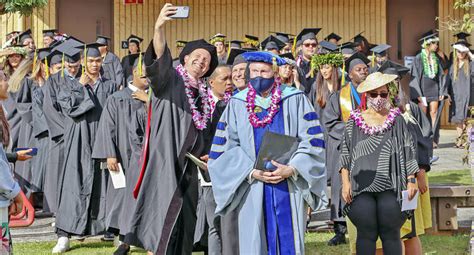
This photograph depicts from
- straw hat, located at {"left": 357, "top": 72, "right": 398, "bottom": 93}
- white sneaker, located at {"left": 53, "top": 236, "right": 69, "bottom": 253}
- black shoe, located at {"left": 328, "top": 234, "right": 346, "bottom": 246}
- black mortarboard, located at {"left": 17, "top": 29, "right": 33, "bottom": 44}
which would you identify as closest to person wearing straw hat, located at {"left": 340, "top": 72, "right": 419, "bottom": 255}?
straw hat, located at {"left": 357, "top": 72, "right": 398, "bottom": 93}

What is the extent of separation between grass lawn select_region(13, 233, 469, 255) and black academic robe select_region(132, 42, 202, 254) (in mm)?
2119

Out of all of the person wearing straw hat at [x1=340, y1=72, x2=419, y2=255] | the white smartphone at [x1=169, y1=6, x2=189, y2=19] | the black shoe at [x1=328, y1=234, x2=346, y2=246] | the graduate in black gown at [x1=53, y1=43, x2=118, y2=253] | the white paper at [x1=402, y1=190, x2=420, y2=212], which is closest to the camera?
the white smartphone at [x1=169, y1=6, x2=189, y2=19]

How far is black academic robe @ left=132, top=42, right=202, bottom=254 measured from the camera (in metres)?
8.02

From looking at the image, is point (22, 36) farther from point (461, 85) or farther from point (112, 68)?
point (461, 85)

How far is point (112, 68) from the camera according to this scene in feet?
55.6

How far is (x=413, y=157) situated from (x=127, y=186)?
2.56 metres

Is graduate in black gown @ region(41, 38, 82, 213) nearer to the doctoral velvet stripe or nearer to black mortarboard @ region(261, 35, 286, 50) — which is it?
black mortarboard @ region(261, 35, 286, 50)

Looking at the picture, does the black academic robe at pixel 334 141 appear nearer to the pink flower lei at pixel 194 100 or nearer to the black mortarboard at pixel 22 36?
the pink flower lei at pixel 194 100

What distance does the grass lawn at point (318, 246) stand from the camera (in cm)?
993

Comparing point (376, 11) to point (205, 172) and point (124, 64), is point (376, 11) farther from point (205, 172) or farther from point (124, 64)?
point (205, 172)

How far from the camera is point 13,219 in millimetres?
7754

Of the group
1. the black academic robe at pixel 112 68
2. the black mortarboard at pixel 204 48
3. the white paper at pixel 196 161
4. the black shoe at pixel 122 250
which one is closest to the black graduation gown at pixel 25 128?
the black academic robe at pixel 112 68

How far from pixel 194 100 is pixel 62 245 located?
9.81ft

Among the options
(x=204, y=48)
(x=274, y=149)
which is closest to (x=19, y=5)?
(x=204, y=48)
